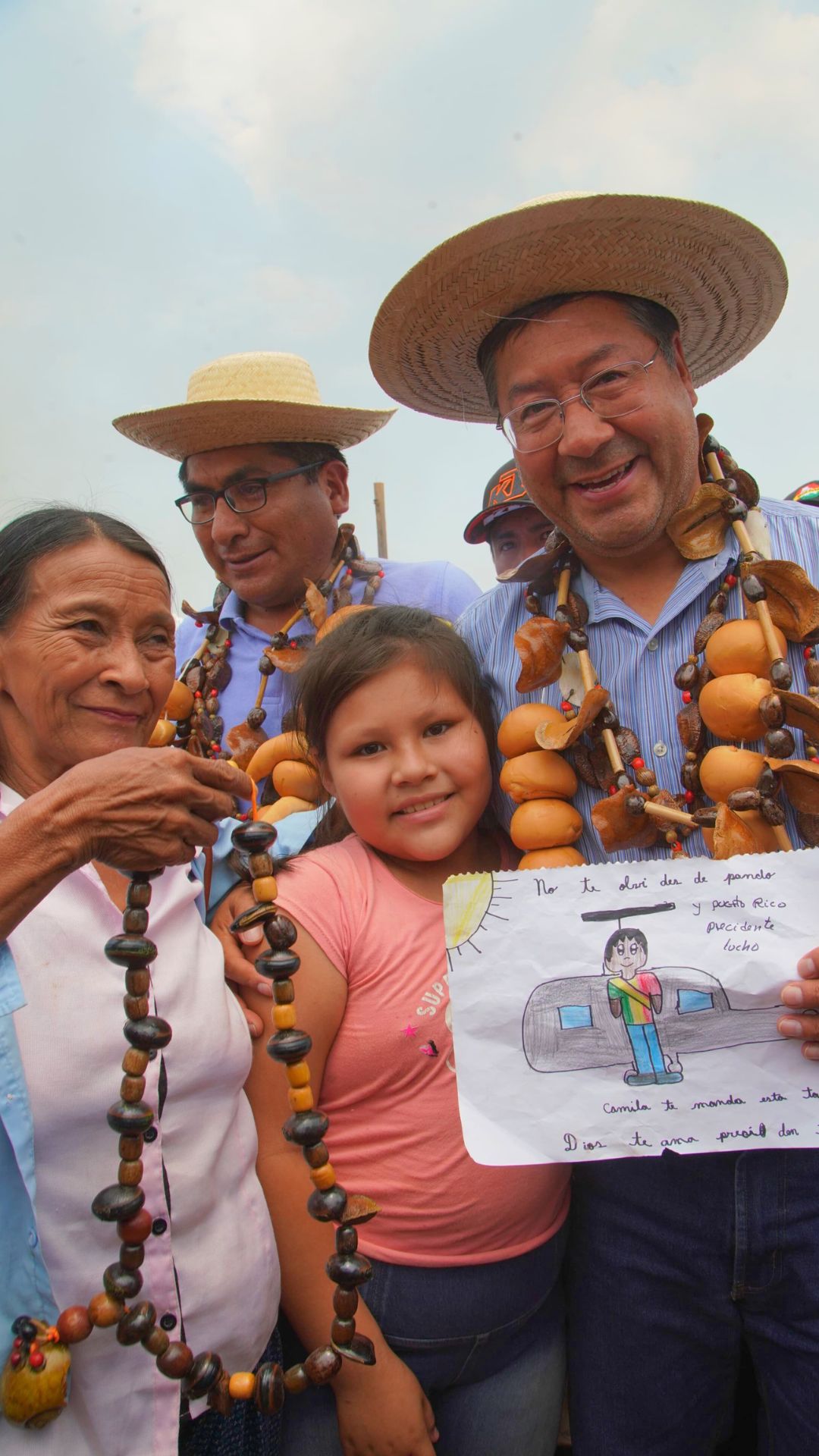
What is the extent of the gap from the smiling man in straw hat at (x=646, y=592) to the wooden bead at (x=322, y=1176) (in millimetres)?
686

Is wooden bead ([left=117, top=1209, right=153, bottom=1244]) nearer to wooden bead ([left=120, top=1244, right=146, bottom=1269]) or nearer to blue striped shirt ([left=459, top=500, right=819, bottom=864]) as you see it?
wooden bead ([left=120, top=1244, right=146, bottom=1269])

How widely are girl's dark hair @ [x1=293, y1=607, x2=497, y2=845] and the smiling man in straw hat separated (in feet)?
0.49

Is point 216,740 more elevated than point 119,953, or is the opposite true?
point 216,740

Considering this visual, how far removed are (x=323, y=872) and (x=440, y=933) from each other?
261 mm

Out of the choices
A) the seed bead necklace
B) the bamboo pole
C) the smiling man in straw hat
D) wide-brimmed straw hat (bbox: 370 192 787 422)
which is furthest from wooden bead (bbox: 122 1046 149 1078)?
the bamboo pole

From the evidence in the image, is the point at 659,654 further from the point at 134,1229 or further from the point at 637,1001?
the point at 134,1229

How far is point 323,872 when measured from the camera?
1.80 meters

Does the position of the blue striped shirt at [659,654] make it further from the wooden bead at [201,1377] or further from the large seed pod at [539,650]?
the wooden bead at [201,1377]

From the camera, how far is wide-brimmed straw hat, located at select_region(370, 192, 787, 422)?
1920 millimetres

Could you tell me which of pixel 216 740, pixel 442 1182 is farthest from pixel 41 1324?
pixel 216 740

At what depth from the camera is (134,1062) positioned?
1.24 m

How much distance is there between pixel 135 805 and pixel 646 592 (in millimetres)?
1249

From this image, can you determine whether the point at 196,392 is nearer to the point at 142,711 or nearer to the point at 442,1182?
the point at 142,711

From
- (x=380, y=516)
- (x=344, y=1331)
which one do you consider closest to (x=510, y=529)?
(x=344, y=1331)
